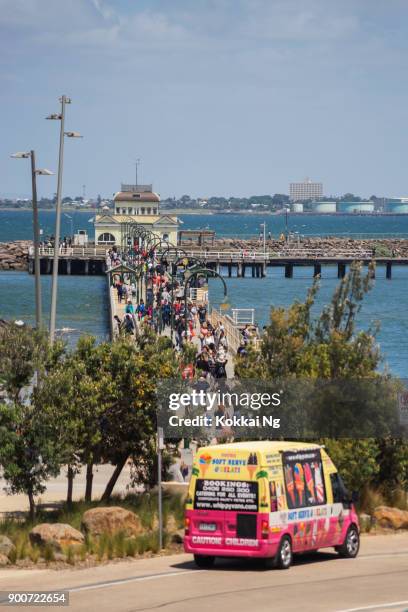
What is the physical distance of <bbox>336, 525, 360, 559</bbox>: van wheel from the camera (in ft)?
65.9

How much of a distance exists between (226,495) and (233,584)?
1.21 metres

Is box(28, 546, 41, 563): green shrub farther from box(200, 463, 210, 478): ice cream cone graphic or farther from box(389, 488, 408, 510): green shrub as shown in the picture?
box(389, 488, 408, 510): green shrub

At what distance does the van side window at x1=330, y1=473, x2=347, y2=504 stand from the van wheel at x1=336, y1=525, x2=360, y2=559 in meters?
0.52

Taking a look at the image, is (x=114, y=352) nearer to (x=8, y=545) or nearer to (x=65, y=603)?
(x=8, y=545)

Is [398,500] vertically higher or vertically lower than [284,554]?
lower

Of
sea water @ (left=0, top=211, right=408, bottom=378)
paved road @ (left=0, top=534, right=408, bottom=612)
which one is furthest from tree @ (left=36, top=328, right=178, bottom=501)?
sea water @ (left=0, top=211, right=408, bottom=378)

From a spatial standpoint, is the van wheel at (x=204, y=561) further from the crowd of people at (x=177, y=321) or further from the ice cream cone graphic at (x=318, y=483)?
the crowd of people at (x=177, y=321)

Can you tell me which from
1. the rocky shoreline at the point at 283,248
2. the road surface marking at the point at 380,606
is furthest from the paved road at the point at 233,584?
the rocky shoreline at the point at 283,248

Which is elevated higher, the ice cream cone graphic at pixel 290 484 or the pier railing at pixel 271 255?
the ice cream cone graphic at pixel 290 484

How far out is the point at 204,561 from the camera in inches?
750

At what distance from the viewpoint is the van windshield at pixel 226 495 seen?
59.6 feet

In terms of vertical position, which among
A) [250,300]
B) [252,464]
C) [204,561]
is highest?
[252,464]

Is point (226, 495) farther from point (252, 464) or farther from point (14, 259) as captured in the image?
point (14, 259)

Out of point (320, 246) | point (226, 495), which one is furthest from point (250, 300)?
point (226, 495)
